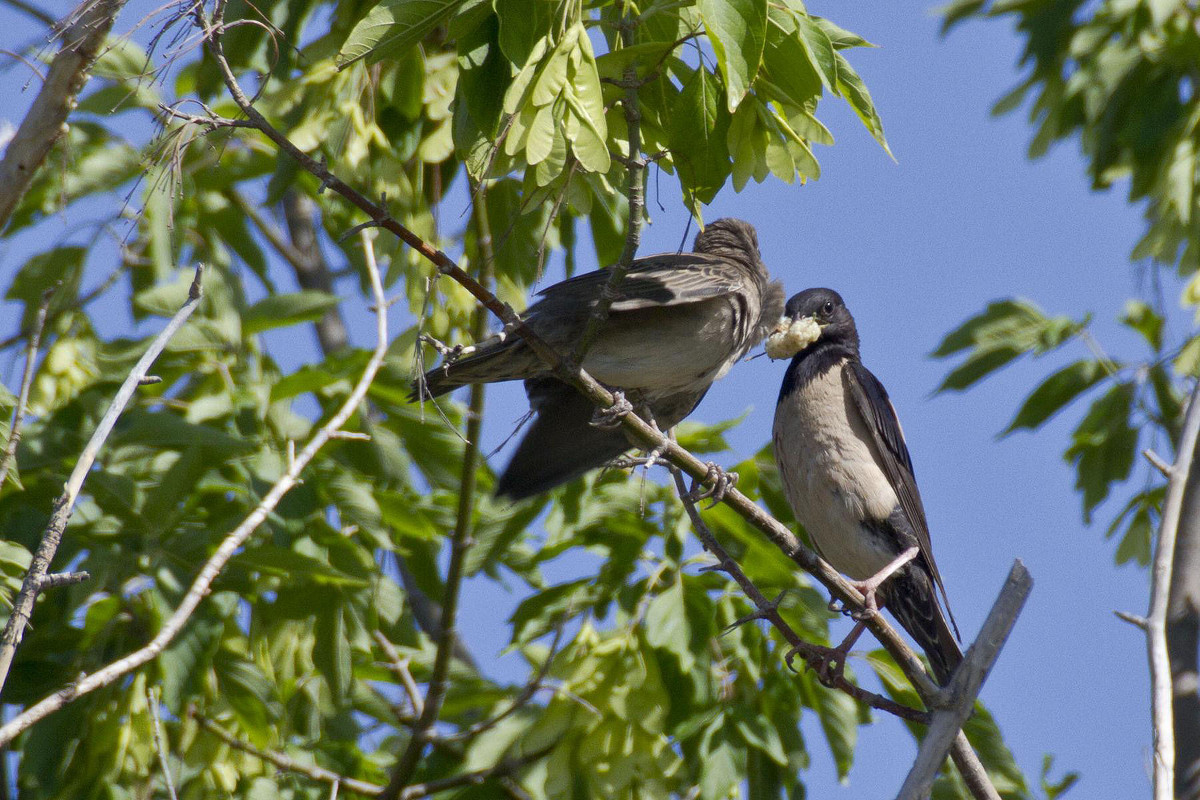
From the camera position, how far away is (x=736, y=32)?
107 inches

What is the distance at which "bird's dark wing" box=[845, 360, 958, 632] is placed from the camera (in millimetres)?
5293

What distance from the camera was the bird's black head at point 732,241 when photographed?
5.62m

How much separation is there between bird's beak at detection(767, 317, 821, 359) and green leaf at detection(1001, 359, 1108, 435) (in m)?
1.49

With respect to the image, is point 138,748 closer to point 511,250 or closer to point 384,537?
point 384,537

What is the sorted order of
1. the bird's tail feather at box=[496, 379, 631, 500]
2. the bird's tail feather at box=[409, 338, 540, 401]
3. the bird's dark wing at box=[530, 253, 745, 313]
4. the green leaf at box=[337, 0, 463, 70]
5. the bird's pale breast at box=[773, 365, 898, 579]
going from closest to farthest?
the green leaf at box=[337, 0, 463, 70], the bird's tail feather at box=[409, 338, 540, 401], the bird's dark wing at box=[530, 253, 745, 313], the bird's tail feather at box=[496, 379, 631, 500], the bird's pale breast at box=[773, 365, 898, 579]

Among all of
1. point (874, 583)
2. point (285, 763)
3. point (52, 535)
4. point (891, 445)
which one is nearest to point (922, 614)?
point (874, 583)

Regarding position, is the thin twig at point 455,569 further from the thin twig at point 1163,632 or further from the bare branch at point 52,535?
the thin twig at point 1163,632

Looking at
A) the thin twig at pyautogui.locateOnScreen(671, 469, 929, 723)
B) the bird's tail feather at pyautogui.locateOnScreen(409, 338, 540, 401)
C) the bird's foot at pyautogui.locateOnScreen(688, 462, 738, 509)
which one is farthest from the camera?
the bird's tail feather at pyautogui.locateOnScreen(409, 338, 540, 401)

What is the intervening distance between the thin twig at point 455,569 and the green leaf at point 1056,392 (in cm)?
293

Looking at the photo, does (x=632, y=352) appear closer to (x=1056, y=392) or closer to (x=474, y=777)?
(x=474, y=777)

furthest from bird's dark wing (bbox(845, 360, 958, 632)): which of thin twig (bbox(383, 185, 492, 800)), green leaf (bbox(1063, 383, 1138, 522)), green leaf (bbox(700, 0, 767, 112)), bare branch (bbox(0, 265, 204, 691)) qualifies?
bare branch (bbox(0, 265, 204, 691))

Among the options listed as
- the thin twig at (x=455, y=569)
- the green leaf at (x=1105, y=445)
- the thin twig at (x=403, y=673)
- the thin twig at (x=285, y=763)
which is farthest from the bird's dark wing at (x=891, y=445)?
the thin twig at (x=285, y=763)

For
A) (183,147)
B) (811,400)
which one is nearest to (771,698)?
(811,400)

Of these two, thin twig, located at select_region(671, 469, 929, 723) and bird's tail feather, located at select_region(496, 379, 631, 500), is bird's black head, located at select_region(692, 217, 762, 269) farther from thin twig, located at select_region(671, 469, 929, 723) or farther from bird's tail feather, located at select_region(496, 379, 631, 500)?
thin twig, located at select_region(671, 469, 929, 723)
